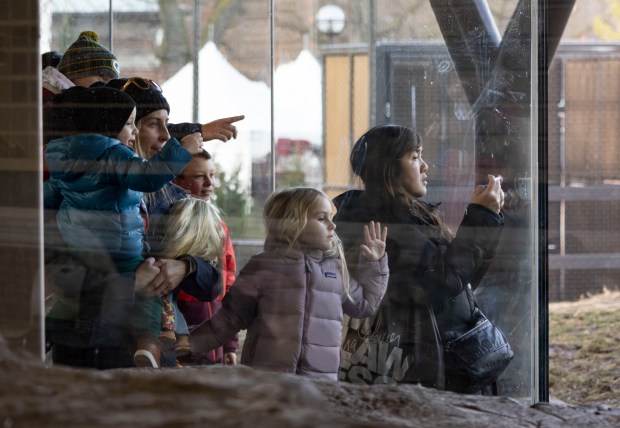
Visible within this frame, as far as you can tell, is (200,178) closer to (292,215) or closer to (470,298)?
(292,215)

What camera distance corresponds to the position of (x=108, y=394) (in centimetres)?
118

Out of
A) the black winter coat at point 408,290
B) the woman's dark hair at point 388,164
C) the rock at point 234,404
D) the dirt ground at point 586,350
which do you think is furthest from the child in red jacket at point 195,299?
the dirt ground at point 586,350

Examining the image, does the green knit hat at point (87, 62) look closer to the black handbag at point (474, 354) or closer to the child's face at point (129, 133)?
the child's face at point (129, 133)

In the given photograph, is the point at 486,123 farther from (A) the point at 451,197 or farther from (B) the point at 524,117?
(A) the point at 451,197

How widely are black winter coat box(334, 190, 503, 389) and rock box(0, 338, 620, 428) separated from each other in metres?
1.08

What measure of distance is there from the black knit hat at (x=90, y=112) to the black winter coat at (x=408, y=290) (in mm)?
633

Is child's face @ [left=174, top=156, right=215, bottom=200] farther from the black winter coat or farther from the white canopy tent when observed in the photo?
the black winter coat

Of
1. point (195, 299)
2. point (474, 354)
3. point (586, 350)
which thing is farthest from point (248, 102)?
point (586, 350)

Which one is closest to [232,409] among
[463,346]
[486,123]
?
[463,346]

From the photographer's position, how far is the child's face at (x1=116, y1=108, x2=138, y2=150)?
96.3 inches

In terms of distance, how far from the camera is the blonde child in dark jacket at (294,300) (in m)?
2.48

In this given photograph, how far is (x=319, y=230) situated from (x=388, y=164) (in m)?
0.31

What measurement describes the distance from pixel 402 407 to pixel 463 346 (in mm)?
1333

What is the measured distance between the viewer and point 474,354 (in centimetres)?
272
